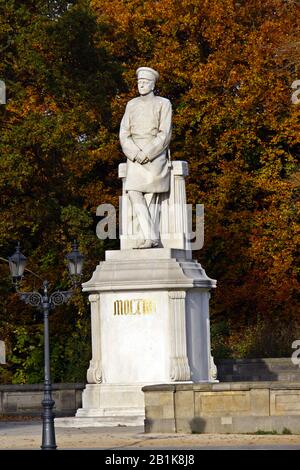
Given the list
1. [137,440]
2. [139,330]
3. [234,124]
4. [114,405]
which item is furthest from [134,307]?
[234,124]

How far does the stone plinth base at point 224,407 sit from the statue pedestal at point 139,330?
2533 mm

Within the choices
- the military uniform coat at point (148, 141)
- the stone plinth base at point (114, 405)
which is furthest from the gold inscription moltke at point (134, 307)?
the military uniform coat at point (148, 141)

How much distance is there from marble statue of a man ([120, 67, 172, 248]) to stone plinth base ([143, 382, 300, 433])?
14.4ft

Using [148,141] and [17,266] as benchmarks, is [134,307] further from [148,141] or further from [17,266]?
[148,141]

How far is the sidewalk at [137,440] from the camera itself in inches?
884

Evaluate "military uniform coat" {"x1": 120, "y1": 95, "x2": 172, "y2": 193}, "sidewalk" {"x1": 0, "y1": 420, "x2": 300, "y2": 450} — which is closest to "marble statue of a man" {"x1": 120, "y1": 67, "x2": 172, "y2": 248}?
"military uniform coat" {"x1": 120, "y1": 95, "x2": 172, "y2": 193}

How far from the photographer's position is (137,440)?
24.1m

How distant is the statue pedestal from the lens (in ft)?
94.3

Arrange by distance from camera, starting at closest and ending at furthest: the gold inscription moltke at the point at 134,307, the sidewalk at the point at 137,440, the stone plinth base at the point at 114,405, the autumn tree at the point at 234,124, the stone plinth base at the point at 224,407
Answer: the sidewalk at the point at 137,440 < the stone plinth base at the point at 224,407 < the stone plinth base at the point at 114,405 < the gold inscription moltke at the point at 134,307 < the autumn tree at the point at 234,124

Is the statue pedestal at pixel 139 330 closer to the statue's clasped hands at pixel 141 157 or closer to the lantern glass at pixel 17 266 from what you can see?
the lantern glass at pixel 17 266

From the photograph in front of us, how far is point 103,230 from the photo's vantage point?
137 ft

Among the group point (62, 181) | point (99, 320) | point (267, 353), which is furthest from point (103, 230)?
point (99, 320)

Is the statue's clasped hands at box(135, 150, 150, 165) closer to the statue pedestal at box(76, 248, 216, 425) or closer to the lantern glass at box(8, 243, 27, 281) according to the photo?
the statue pedestal at box(76, 248, 216, 425)
